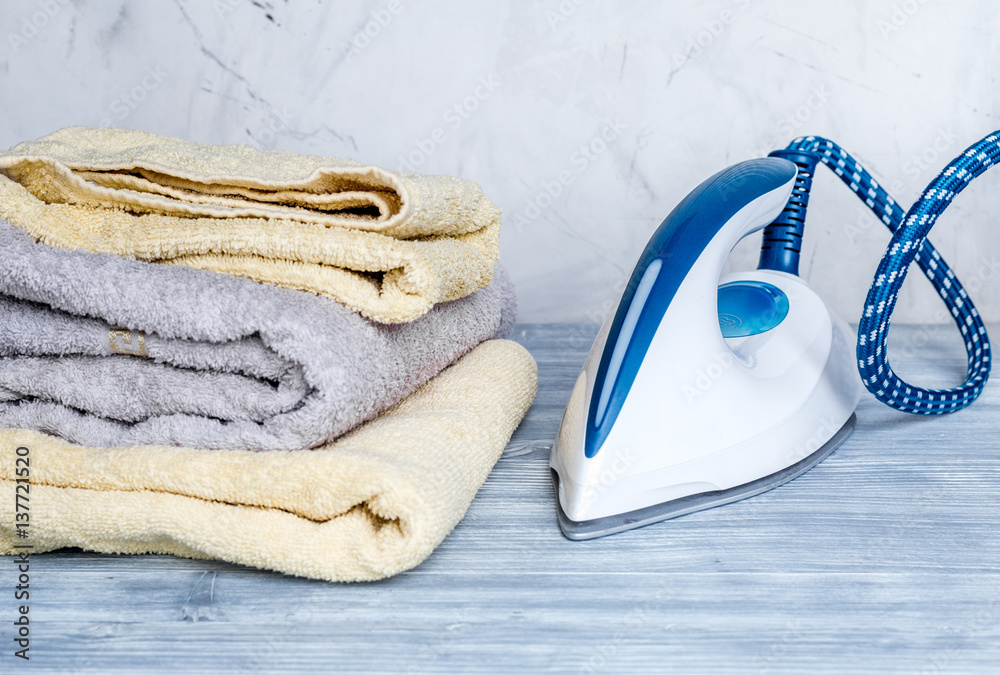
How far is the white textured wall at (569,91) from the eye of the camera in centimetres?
86

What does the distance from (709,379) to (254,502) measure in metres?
0.29

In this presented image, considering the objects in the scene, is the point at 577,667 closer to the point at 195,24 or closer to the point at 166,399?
the point at 166,399

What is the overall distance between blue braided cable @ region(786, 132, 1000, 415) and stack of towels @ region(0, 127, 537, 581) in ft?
1.00

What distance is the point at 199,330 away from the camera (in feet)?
1.45

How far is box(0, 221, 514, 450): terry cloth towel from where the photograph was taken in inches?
17.4

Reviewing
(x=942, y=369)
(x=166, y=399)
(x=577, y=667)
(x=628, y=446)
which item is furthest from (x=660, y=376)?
(x=942, y=369)

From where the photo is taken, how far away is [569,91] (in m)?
0.89

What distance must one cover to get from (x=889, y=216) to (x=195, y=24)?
76 centimetres
